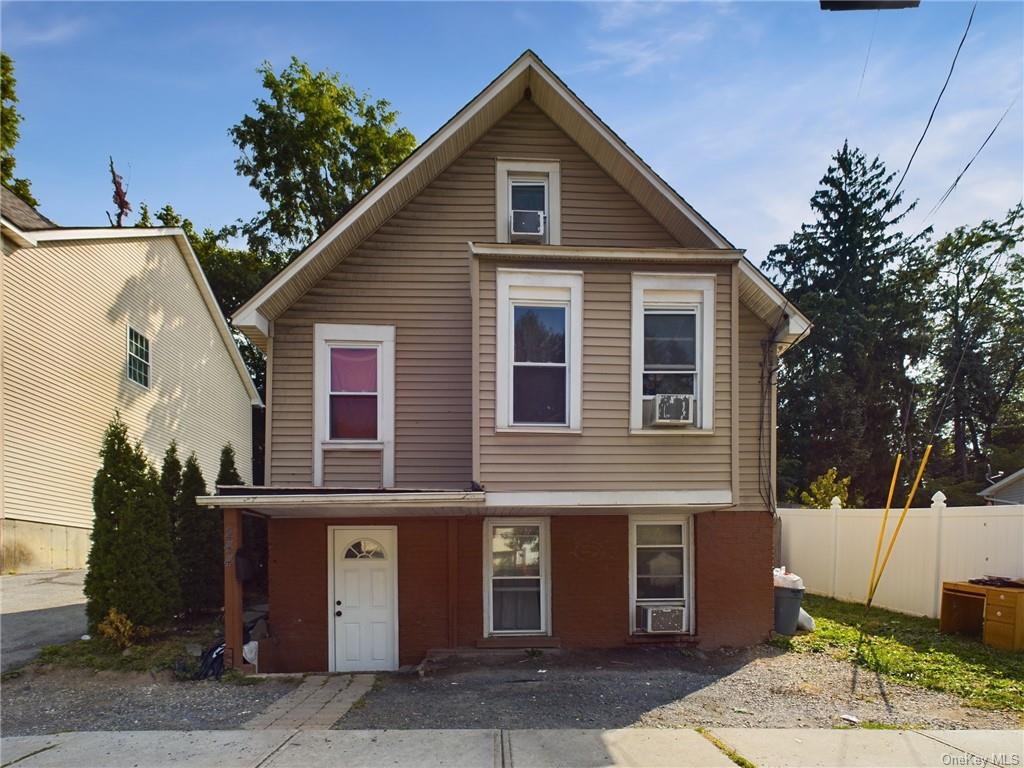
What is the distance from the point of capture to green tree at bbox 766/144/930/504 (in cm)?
3603

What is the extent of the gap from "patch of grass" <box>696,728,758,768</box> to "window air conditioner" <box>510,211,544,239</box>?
7171mm

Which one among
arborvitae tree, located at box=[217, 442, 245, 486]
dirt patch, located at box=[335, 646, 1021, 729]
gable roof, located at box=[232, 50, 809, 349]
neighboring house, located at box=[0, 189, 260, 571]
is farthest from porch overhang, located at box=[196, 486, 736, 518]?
neighboring house, located at box=[0, 189, 260, 571]

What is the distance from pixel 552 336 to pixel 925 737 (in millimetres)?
5989

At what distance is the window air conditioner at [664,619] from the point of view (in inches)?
398

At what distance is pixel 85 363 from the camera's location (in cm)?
1723

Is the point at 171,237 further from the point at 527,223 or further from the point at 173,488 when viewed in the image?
the point at 527,223

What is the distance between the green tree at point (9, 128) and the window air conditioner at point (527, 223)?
79.2 feet

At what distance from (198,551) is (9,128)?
24.3 metres

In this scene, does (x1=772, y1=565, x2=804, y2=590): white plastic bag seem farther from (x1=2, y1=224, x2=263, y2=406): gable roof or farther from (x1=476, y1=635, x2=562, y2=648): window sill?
(x1=2, y1=224, x2=263, y2=406): gable roof

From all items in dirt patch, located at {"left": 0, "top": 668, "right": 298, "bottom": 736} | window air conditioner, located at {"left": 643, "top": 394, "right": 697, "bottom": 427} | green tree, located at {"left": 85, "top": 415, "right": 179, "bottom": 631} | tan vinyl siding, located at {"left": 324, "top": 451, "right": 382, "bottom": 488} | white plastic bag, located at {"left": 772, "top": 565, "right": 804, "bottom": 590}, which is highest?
window air conditioner, located at {"left": 643, "top": 394, "right": 697, "bottom": 427}

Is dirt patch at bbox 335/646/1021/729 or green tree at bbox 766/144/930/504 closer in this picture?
dirt patch at bbox 335/646/1021/729

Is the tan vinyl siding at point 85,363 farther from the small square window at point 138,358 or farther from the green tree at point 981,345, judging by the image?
the green tree at point 981,345

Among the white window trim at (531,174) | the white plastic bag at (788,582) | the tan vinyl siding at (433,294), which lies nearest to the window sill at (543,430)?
the tan vinyl siding at (433,294)

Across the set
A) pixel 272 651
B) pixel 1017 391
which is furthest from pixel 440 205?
pixel 1017 391
